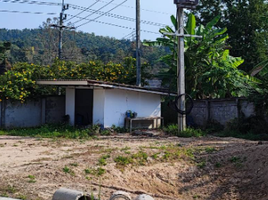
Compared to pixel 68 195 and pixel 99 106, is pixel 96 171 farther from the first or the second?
pixel 99 106

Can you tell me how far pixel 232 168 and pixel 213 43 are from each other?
10670mm

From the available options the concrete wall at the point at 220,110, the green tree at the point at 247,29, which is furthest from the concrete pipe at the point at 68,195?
the green tree at the point at 247,29

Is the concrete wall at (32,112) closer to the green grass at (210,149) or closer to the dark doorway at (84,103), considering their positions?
the dark doorway at (84,103)

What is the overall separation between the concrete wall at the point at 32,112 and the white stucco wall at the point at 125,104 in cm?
400

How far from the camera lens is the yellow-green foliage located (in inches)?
703

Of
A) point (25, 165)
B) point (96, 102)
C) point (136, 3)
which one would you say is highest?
point (136, 3)

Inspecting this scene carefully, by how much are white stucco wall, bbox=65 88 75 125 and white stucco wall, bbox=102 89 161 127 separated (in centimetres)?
232

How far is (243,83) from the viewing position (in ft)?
61.1

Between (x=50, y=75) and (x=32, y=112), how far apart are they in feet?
9.20

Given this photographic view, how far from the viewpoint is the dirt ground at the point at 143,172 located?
8227mm

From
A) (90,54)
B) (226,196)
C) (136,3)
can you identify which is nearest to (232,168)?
(226,196)

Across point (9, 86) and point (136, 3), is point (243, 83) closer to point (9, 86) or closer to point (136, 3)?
point (136, 3)

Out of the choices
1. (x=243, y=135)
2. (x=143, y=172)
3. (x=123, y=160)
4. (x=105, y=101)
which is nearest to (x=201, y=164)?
(x=143, y=172)

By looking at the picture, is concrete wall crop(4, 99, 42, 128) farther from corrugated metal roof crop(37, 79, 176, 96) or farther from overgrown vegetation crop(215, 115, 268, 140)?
overgrown vegetation crop(215, 115, 268, 140)
